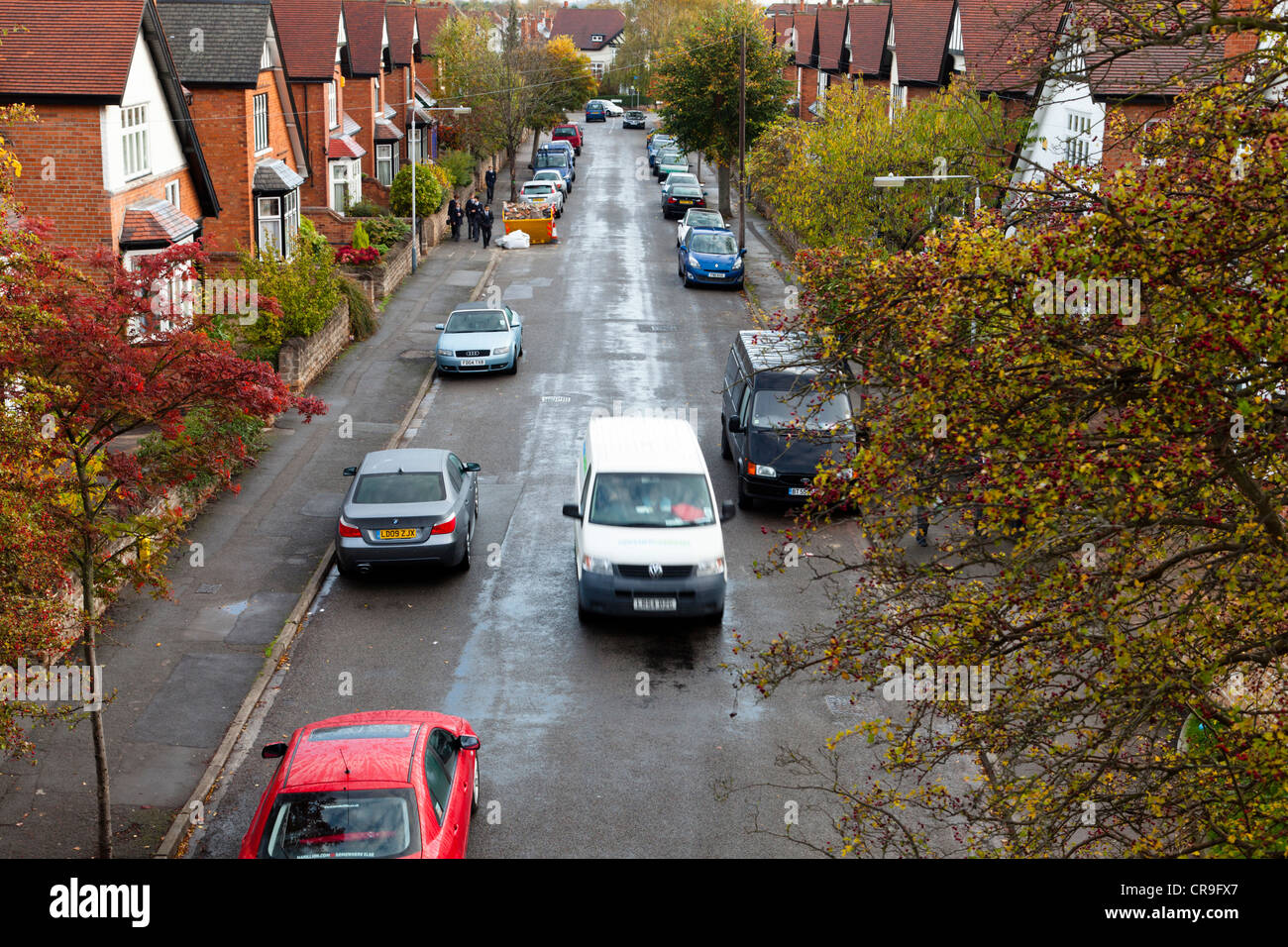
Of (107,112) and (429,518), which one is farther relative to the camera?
(107,112)

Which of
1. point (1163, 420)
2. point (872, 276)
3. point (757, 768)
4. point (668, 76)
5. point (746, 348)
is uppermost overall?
point (668, 76)

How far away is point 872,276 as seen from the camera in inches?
326

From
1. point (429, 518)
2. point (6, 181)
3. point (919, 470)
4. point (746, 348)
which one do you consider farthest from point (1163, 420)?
point (746, 348)

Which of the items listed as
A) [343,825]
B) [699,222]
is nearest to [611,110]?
[699,222]

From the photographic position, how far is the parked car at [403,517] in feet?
56.2

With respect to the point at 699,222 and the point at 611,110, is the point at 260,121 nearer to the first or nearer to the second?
the point at 699,222

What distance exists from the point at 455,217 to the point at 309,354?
23.1 m

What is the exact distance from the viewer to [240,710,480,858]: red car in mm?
9281

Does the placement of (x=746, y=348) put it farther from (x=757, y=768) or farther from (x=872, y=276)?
(x=872, y=276)

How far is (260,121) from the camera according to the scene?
118 ft

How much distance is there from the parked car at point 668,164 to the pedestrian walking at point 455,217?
18773mm

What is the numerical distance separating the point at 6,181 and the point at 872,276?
23.1ft

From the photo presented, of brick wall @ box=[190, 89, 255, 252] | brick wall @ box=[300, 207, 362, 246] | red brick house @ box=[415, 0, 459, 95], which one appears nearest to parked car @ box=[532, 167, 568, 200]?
red brick house @ box=[415, 0, 459, 95]
